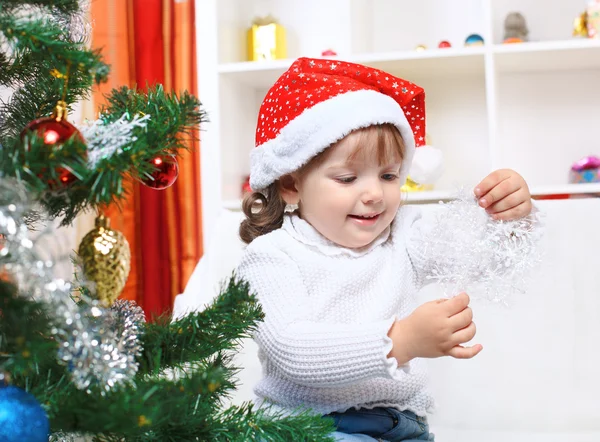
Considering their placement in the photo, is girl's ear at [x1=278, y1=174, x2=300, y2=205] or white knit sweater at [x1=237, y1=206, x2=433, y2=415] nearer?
white knit sweater at [x1=237, y1=206, x2=433, y2=415]

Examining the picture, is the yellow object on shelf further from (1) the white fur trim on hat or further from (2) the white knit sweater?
(1) the white fur trim on hat

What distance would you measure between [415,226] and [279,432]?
550 millimetres

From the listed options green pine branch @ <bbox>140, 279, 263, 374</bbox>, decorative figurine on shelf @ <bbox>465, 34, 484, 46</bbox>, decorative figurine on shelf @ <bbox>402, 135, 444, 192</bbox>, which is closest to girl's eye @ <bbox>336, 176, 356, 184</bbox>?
green pine branch @ <bbox>140, 279, 263, 374</bbox>

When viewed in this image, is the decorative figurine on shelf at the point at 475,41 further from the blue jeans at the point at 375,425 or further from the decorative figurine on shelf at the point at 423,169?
the blue jeans at the point at 375,425

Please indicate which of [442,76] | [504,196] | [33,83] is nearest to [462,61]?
[442,76]

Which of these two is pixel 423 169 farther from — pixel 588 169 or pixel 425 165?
pixel 588 169

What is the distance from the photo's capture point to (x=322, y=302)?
1.09 m

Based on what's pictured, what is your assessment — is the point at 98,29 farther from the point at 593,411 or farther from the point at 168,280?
the point at 593,411

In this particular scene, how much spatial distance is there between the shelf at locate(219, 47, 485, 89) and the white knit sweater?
0.78 meters

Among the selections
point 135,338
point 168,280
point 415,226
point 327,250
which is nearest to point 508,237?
point 415,226

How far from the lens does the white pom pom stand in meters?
1.87

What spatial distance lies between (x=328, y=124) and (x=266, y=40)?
1133 millimetres

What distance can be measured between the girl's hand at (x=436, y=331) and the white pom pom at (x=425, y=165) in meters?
1.02

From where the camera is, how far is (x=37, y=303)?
595mm
